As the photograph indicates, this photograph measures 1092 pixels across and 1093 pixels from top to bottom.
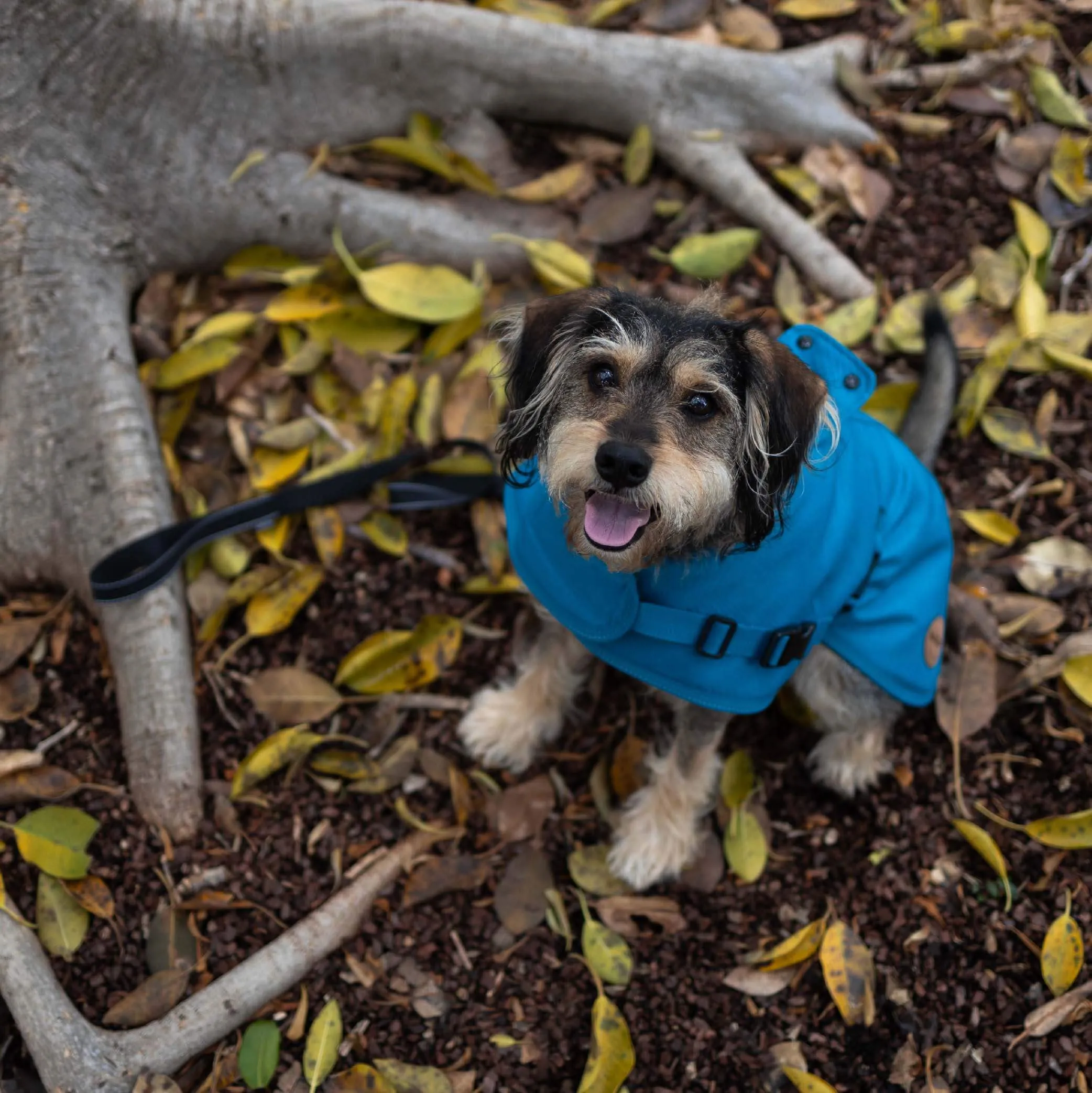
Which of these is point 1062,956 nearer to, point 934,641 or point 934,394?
point 934,641

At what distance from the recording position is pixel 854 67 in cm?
488

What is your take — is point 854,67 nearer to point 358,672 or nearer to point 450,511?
point 450,511

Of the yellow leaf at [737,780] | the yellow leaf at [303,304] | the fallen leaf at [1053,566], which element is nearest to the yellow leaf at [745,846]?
the yellow leaf at [737,780]

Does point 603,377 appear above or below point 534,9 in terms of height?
below

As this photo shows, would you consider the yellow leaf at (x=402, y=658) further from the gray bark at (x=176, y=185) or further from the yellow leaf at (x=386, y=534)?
the gray bark at (x=176, y=185)

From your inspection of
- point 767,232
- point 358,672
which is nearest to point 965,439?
point 767,232

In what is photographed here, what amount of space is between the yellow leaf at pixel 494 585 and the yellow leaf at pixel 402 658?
5.8 inches

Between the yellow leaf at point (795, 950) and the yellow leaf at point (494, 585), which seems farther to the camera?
the yellow leaf at point (494, 585)

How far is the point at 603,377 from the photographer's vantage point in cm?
269

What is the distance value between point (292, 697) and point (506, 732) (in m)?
0.81

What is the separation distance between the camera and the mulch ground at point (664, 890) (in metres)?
3.24

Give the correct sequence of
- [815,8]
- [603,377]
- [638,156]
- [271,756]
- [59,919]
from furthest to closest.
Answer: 1. [815,8]
2. [638,156]
3. [271,756]
4. [59,919]
5. [603,377]

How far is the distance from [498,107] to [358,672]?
2.70 metres

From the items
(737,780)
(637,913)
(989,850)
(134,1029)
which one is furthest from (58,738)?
(989,850)
